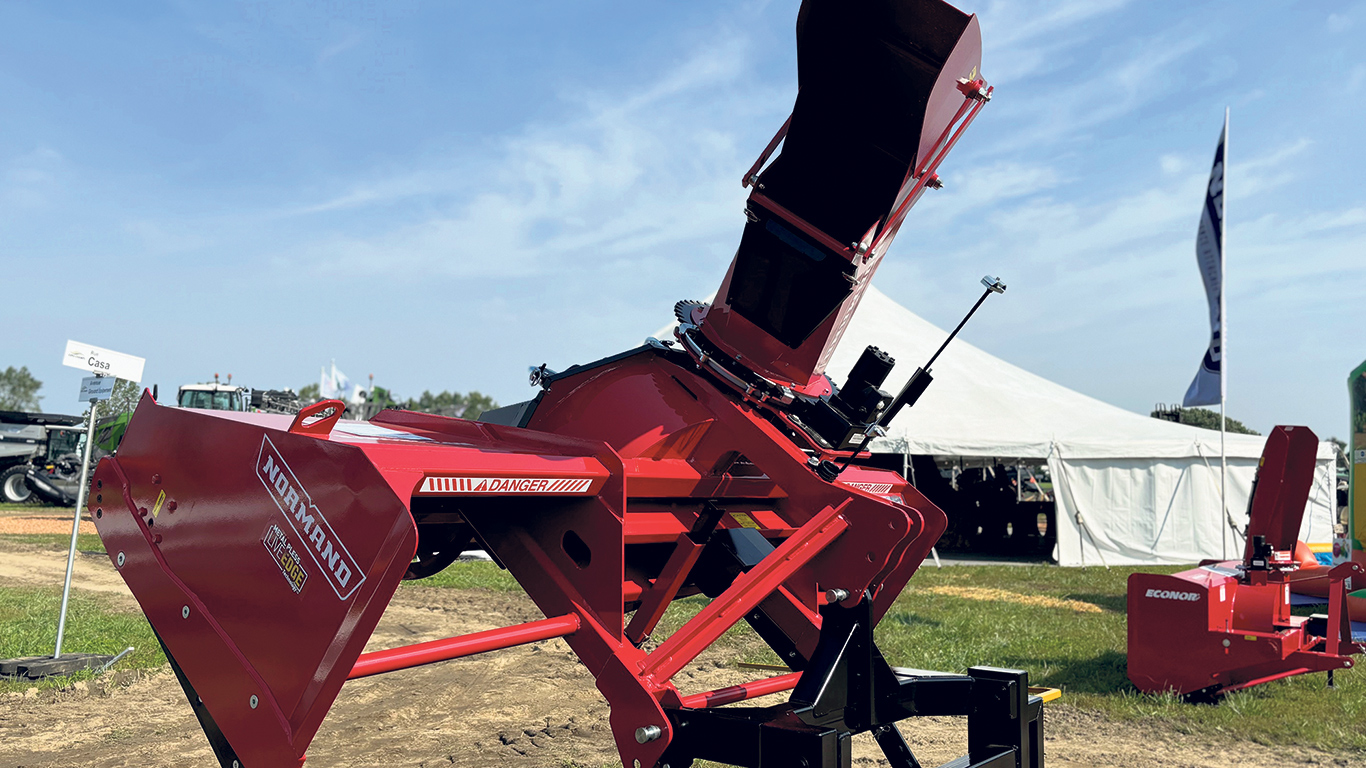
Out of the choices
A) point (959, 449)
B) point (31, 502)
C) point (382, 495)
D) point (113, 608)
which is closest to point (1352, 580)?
point (382, 495)

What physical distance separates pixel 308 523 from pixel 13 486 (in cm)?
2643

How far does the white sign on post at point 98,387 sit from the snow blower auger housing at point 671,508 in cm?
409

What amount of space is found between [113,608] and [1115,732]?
9.01 m

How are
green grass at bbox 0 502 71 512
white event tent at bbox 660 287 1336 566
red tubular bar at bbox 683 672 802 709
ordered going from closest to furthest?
red tubular bar at bbox 683 672 802 709, white event tent at bbox 660 287 1336 566, green grass at bbox 0 502 71 512

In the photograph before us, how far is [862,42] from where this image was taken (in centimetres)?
312

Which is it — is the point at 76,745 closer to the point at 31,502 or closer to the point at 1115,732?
the point at 1115,732

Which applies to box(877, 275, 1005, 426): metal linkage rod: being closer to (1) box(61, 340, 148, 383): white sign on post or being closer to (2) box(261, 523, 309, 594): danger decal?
(2) box(261, 523, 309, 594): danger decal

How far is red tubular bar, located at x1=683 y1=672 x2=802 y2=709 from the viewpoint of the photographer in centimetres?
295

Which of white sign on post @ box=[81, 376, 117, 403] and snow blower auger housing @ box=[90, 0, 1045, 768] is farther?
white sign on post @ box=[81, 376, 117, 403]

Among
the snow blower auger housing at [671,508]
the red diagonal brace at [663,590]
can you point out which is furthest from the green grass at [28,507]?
the red diagonal brace at [663,590]

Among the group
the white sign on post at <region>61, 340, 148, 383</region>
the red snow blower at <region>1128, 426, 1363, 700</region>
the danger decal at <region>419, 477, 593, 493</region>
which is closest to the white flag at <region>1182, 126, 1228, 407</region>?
the red snow blower at <region>1128, 426, 1363, 700</region>

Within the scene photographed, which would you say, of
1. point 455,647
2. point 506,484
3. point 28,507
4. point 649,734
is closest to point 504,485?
point 506,484

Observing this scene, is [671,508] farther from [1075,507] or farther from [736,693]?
[1075,507]

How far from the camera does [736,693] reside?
10.8 feet
